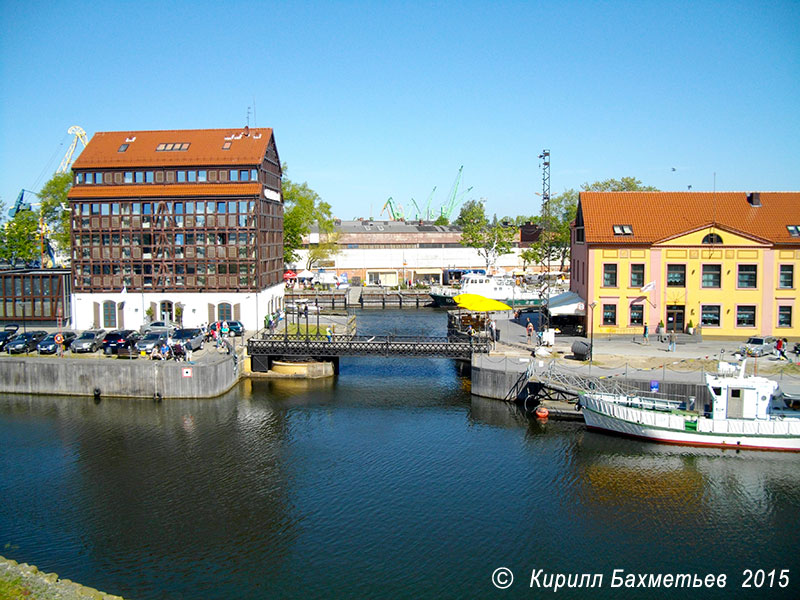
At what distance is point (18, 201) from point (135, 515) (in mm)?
85020

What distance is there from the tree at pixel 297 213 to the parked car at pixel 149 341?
3688 cm

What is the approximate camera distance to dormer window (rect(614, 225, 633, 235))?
5097 centimetres

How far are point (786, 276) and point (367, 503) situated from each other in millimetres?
37252

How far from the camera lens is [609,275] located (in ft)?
166

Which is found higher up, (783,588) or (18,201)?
(18,201)

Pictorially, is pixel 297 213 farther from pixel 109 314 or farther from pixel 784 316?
pixel 784 316

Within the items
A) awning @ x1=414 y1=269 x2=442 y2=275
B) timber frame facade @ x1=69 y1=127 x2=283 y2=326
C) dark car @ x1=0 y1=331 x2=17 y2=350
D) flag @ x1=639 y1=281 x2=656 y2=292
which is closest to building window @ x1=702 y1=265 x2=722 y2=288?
flag @ x1=639 y1=281 x2=656 y2=292

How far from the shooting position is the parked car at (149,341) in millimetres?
45906

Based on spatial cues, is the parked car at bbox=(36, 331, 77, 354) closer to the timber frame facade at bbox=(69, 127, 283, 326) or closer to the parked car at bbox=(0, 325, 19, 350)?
the parked car at bbox=(0, 325, 19, 350)

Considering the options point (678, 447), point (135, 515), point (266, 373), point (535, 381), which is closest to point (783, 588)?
point (678, 447)

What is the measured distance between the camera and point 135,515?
Answer: 87.6 feet

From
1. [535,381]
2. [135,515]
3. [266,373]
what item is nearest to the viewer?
[135,515]

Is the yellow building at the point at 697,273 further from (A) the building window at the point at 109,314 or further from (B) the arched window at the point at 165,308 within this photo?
(A) the building window at the point at 109,314

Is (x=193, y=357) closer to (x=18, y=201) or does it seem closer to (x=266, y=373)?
(x=266, y=373)
